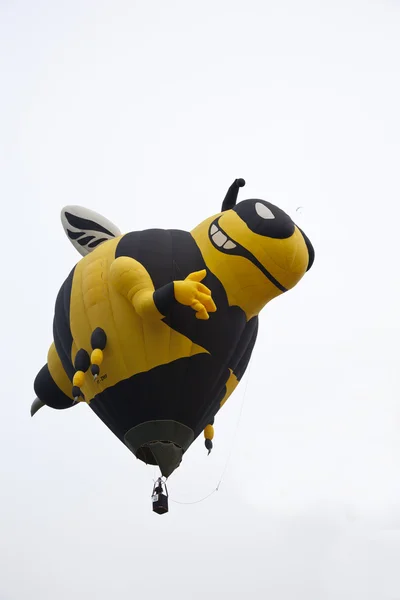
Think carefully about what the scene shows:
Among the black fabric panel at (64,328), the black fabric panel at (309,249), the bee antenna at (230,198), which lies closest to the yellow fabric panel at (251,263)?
the black fabric panel at (309,249)

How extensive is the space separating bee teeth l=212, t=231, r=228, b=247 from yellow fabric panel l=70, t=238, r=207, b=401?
1.21 m

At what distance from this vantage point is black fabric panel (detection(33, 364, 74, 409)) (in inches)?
488

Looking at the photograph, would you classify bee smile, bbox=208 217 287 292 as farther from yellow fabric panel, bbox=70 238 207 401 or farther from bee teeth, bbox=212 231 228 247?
yellow fabric panel, bbox=70 238 207 401

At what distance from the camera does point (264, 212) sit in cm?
1066

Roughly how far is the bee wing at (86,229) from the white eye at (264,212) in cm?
233

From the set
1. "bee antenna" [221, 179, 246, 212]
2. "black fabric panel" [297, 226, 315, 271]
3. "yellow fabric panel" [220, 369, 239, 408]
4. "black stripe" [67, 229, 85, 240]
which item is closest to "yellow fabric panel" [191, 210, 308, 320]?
"black fabric panel" [297, 226, 315, 271]

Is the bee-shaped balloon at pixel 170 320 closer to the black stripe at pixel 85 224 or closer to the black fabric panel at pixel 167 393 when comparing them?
the black fabric panel at pixel 167 393

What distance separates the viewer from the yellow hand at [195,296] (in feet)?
31.8

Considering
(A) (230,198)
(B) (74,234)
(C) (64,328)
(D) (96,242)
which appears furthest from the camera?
(B) (74,234)

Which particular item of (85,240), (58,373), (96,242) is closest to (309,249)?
A: (96,242)

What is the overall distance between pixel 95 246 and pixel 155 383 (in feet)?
8.43

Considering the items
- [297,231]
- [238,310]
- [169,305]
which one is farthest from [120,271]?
[297,231]

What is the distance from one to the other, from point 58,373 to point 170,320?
2.65 m

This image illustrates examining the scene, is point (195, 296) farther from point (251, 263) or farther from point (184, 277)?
point (251, 263)
